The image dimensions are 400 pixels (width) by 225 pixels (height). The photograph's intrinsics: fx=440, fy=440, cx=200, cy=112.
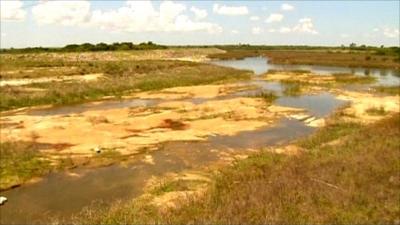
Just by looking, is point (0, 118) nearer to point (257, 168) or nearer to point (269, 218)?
point (257, 168)

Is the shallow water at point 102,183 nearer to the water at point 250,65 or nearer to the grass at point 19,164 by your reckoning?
the grass at point 19,164

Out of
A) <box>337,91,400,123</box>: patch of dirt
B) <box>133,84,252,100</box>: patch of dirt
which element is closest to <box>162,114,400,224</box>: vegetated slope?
<box>337,91,400,123</box>: patch of dirt

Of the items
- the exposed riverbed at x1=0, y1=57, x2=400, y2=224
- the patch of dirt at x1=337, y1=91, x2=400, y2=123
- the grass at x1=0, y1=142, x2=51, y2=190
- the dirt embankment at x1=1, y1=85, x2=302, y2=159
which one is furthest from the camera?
the patch of dirt at x1=337, y1=91, x2=400, y2=123

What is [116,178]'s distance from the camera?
50.8 ft

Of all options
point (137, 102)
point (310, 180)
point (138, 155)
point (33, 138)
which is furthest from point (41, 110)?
point (310, 180)

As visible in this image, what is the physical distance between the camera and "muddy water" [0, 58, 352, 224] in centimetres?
1294

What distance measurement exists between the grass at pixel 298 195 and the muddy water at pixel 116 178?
1973 mm

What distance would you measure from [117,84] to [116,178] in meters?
25.9

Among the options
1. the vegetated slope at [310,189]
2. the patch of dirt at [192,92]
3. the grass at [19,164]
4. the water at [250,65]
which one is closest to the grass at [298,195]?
the vegetated slope at [310,189]

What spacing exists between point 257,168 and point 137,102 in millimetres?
19557

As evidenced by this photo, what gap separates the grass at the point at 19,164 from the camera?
15070mm

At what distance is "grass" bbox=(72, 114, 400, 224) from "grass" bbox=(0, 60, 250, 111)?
21150mm

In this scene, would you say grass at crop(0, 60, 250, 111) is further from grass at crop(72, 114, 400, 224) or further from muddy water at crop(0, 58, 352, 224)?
grass at crop(72, 114, 400, 224)

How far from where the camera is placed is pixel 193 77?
4903cm
